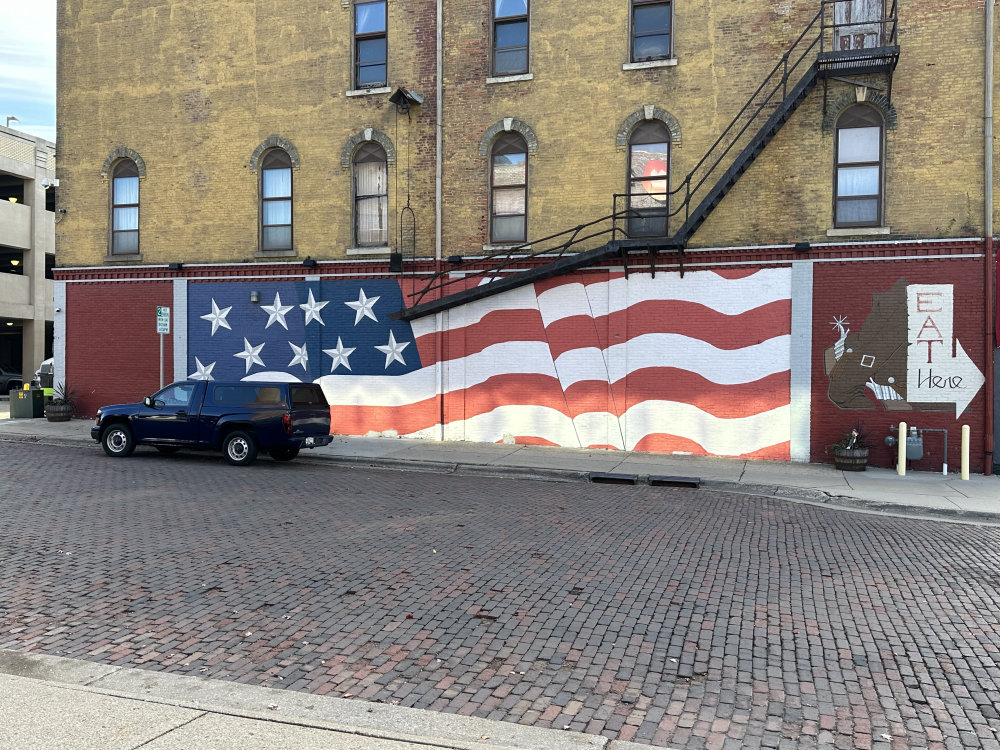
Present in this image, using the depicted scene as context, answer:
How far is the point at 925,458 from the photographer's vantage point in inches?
601

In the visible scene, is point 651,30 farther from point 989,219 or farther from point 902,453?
point 902,453

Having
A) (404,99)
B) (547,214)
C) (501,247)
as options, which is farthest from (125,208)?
(547,214)

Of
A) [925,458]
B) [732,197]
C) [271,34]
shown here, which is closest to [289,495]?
[732,197]

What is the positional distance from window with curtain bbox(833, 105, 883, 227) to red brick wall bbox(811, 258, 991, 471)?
1.08 m

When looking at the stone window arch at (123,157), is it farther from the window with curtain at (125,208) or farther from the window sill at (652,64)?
the window sill at (652,64)

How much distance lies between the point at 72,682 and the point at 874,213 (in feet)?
52.2

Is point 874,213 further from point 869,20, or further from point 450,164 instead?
point 450,164

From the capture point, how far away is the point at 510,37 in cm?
1798

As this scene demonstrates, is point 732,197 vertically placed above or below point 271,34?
below

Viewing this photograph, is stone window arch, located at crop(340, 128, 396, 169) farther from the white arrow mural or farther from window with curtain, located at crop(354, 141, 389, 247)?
the white arrow mural

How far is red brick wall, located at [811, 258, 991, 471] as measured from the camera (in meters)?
14.9

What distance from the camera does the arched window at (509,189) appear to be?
17859mm

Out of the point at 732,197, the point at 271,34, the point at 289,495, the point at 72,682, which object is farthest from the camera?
the point at 271,34

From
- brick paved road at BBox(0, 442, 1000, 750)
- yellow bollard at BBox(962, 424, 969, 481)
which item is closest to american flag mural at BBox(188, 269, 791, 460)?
yellow bollard at BBox(962, 424, 969, 481)
